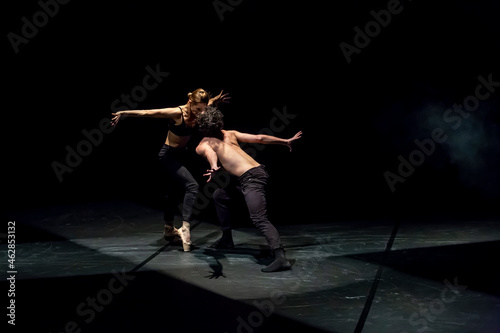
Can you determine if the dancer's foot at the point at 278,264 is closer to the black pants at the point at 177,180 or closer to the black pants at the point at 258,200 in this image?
the black pants at the point at 258,200

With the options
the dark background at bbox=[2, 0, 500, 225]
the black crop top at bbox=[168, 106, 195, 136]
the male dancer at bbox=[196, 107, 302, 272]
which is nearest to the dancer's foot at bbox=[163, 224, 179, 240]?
the male dancer at bbox=[196, 107, 302, 272]

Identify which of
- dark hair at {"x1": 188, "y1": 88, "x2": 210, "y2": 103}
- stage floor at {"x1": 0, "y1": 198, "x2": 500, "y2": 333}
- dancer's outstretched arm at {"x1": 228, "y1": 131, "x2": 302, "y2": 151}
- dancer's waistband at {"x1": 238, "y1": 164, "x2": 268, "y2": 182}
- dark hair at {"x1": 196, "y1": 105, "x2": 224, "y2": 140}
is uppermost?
dark hair at {"x1": 188, "y1": 88, "x2": 210, "y2": 103}

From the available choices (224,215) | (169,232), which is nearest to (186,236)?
(224,215)

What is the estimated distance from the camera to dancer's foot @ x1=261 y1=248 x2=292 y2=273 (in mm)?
4988

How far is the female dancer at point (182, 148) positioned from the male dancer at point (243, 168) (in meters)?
0.26

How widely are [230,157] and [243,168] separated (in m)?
0.16

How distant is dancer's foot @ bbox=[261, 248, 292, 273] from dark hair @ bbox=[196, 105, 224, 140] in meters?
1.13

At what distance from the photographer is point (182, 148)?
597 cm

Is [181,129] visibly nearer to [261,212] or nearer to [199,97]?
[199,97]

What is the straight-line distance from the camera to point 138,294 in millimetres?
4426

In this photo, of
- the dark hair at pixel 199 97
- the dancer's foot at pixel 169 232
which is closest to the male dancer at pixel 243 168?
the dark hair at pixel 199 97

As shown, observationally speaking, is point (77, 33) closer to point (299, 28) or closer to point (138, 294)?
point (299, 28)

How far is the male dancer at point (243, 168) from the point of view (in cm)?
502

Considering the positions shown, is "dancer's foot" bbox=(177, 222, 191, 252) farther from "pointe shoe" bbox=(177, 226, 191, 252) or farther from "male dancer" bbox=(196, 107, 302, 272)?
"male dancer" bbox=(196, 107, 302, 272)
